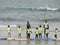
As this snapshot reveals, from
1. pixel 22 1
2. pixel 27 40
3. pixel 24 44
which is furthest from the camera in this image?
pixel 22 1

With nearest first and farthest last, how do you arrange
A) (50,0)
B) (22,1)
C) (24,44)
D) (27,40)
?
(24,44) → (27,40) → (22,1) → (50,0)

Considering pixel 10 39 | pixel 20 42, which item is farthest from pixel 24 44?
pixel 10 39

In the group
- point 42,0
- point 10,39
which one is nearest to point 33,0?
point 42,0

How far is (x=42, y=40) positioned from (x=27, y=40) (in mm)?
1398

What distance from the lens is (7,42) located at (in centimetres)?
2225

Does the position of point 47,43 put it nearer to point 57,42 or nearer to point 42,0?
point 57,42

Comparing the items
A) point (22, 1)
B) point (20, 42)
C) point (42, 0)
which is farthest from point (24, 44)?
point (42, 0)

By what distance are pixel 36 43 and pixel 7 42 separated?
2.59 metres

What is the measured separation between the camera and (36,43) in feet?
71.8

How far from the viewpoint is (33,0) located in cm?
9381

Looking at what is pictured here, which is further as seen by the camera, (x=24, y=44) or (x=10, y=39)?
(x=10, y=39)

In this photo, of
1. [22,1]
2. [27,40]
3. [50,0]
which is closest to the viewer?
[27,40]

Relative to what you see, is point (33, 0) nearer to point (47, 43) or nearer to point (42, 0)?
point (42, 0)

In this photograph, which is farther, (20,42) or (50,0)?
(50,0)
